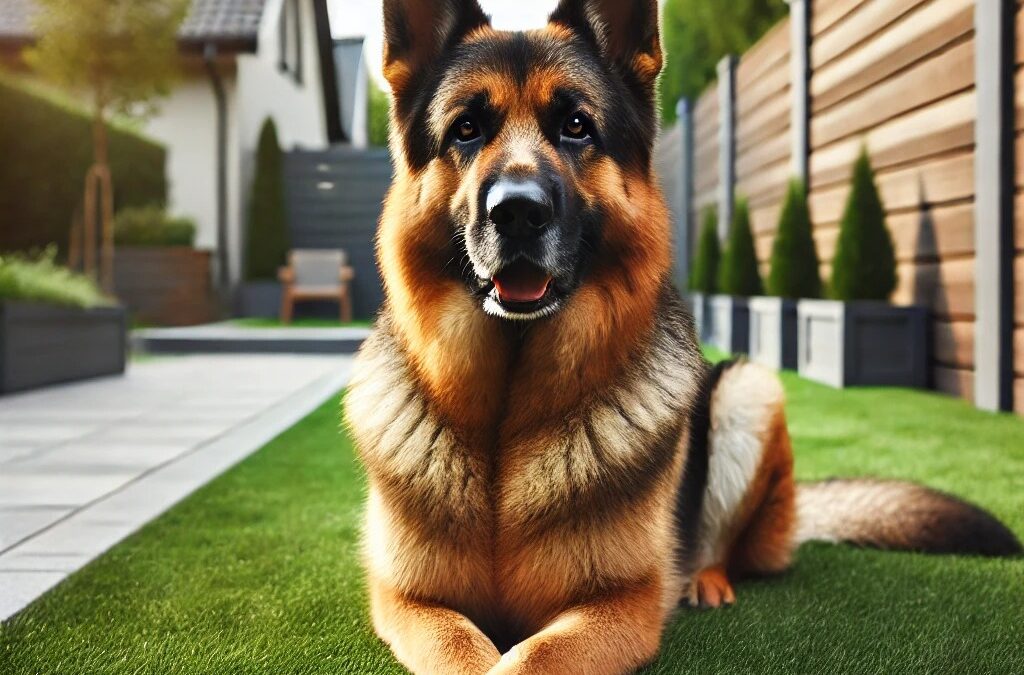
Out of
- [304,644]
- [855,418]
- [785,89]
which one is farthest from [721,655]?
[785,89]

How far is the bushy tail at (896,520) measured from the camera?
273cm

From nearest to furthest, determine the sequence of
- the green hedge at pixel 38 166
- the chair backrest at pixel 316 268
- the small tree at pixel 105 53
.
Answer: the green hedge at pixel 38 166 → the small tree at pixel 105 53 → the chair backrest at pixel 316 268

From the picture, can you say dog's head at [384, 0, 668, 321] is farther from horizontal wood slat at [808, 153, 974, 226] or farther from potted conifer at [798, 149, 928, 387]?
potted conifer at [798, 149, 928, 387]

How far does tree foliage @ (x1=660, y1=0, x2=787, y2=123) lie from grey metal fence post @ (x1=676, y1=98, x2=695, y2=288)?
7231mm

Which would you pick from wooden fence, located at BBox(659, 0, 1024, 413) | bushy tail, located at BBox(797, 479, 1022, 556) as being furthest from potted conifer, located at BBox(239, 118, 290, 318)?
bushy tail, located at BBox(797, 479, 1022, 556)

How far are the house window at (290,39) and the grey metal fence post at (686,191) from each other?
7.85 metres

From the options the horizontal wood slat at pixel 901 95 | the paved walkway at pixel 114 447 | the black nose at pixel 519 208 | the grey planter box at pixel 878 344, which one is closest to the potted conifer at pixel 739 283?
the horizontal wood slat at pixel 901 95

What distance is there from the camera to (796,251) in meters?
7.96

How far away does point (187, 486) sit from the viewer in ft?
12.4

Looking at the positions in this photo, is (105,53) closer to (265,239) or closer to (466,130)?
(265,239)

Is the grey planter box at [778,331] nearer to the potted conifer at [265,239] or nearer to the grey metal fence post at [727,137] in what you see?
the grey metal fence post at [727,137]

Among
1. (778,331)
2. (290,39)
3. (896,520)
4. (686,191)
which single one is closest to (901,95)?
(778,331)

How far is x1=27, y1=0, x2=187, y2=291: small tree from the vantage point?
37.0 ft

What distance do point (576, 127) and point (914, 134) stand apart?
536 centimetres
